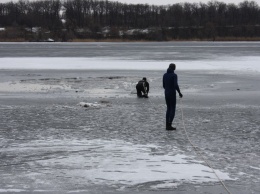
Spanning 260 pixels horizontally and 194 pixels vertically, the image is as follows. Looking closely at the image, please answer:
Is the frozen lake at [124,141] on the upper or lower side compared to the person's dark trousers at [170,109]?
lower

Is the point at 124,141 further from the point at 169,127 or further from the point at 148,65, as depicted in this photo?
the point at 148,65

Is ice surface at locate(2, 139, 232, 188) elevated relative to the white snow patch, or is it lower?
elevated

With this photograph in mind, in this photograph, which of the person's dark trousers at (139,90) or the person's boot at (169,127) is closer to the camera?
the person's boot at (169,127)

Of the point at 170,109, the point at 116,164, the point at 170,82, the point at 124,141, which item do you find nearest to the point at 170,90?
the point at 170,82

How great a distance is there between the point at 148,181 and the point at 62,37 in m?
131

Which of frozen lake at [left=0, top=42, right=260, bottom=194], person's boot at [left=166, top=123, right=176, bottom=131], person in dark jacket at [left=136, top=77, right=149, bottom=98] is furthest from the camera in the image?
person in dark jacket at [left=136, top=77, right=149, bottom=98]

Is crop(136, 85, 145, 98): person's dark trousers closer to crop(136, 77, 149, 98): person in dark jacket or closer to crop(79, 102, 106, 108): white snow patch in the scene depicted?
crop(136, 77, 149, 98): person in dark jacket

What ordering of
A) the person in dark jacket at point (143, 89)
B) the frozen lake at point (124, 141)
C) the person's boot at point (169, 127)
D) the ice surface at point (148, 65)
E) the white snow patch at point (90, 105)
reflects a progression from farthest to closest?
the ice surface at point (148, 65) < the person in dark jacket at point (143, 89) < the white snow patch at point (90, 105) < the person's boot at point (169, 127) < the frozen lake at point (124, 141)

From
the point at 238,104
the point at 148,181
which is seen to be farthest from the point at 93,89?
the point at 148,181

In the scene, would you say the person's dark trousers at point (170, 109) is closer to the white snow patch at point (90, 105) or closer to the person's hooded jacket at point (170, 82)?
the person's hooded jacket at point (170, 82)

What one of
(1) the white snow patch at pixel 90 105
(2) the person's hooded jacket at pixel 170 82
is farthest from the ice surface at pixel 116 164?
(1) the white snow patch at pixel 90 105

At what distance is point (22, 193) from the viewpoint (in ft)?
23.0

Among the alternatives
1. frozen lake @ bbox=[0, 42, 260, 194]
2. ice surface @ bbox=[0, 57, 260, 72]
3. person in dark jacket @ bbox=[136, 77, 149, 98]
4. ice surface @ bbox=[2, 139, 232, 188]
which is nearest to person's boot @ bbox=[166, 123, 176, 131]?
frozen lake @ bbox=[0, 42, 260, 194]

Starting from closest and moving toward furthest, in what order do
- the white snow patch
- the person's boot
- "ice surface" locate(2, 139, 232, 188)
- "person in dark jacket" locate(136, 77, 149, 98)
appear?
1. "ice surface" locate(2, 139, 232, 188)
2. the person's boot
3. the white snow patch
4. "person in dark jacket" locate(136, 77, 149, 98)
